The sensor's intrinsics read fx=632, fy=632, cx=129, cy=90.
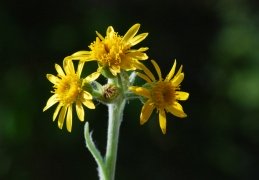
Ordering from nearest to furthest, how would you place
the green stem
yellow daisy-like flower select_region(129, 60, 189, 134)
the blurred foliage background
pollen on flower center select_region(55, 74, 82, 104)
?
the green stem, yellow daisy-like flower select_region(129, 60, 189, 134), pollen on flower center select_region(55, 74, 82, 104), the blurred foliage background

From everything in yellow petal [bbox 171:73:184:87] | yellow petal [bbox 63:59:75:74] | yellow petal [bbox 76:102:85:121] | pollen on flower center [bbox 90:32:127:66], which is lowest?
yellow petal [bbox 76:102:85:121]

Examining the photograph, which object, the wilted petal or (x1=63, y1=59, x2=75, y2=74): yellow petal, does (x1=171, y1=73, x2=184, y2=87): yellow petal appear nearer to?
the wilted petal

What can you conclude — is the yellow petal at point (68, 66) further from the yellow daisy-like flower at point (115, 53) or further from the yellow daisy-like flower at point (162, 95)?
the yellow daisy-like flower at point (162, 95)

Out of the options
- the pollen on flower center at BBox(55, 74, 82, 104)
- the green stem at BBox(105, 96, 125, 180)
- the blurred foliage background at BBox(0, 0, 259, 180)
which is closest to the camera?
the green stem at BBox(105, 96, 125, 180)

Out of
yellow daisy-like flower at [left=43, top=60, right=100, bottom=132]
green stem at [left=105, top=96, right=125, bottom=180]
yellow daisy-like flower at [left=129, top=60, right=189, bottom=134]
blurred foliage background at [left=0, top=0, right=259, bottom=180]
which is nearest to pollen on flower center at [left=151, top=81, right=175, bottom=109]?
yellow daisy-like flower at [left=129, top=60, right=189, bottom=134]

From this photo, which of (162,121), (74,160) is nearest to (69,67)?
(162,121)

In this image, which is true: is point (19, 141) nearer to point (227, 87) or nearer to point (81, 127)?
point (81, 127)

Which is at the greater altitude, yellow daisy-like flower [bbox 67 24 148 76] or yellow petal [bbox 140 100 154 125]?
yellow daisy-like flower [bbox 67 24 148 76]
